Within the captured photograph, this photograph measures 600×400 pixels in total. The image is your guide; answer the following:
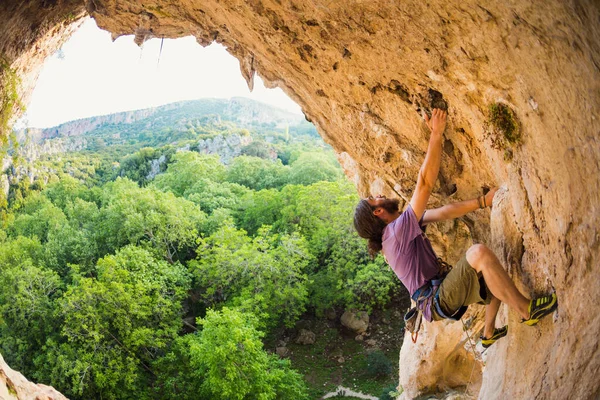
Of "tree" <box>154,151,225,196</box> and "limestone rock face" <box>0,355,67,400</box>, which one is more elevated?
"limestone rock face" <box>0,355,67,400</box>

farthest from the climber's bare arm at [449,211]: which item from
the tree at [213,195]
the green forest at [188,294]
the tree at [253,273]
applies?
the tree at [213,195]

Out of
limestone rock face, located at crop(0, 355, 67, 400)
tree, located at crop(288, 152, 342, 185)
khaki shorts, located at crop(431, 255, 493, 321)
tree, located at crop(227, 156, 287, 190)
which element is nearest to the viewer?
khaki shorts, located at crop(431, 255, 493, 321)

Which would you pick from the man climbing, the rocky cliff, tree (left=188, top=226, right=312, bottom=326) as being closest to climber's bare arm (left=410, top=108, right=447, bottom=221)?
the man climbing

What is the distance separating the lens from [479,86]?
487cm

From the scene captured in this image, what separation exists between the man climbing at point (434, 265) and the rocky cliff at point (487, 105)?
10.1 inches

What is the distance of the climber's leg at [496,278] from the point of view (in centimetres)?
445

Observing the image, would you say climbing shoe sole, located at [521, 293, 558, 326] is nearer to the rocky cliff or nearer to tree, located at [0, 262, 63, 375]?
the rocky cliff

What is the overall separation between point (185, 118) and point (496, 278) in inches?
4154

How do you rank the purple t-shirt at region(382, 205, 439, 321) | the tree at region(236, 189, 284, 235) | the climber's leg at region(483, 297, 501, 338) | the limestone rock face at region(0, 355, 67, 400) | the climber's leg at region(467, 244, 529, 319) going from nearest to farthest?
the climber's leg at region(467, 244, 529, 319), the purple t-shirt at region(382, 205, 439, 321), the climber's leg at region(483, 297, 501, 338), the limestone rock face at region(0, 355, 67, 400), the tree at region(236, 189, 284, 235)

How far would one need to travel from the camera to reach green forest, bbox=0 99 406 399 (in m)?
16.5

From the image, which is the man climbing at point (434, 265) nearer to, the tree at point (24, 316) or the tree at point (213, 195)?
the tree at point (24, 316)

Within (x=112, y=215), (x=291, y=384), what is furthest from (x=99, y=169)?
(x=291, y=384)

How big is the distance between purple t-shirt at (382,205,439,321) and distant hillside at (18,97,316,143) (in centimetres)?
8439

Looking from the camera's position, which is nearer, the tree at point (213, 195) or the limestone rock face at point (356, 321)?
the limestone rock face at point (356, 321)
